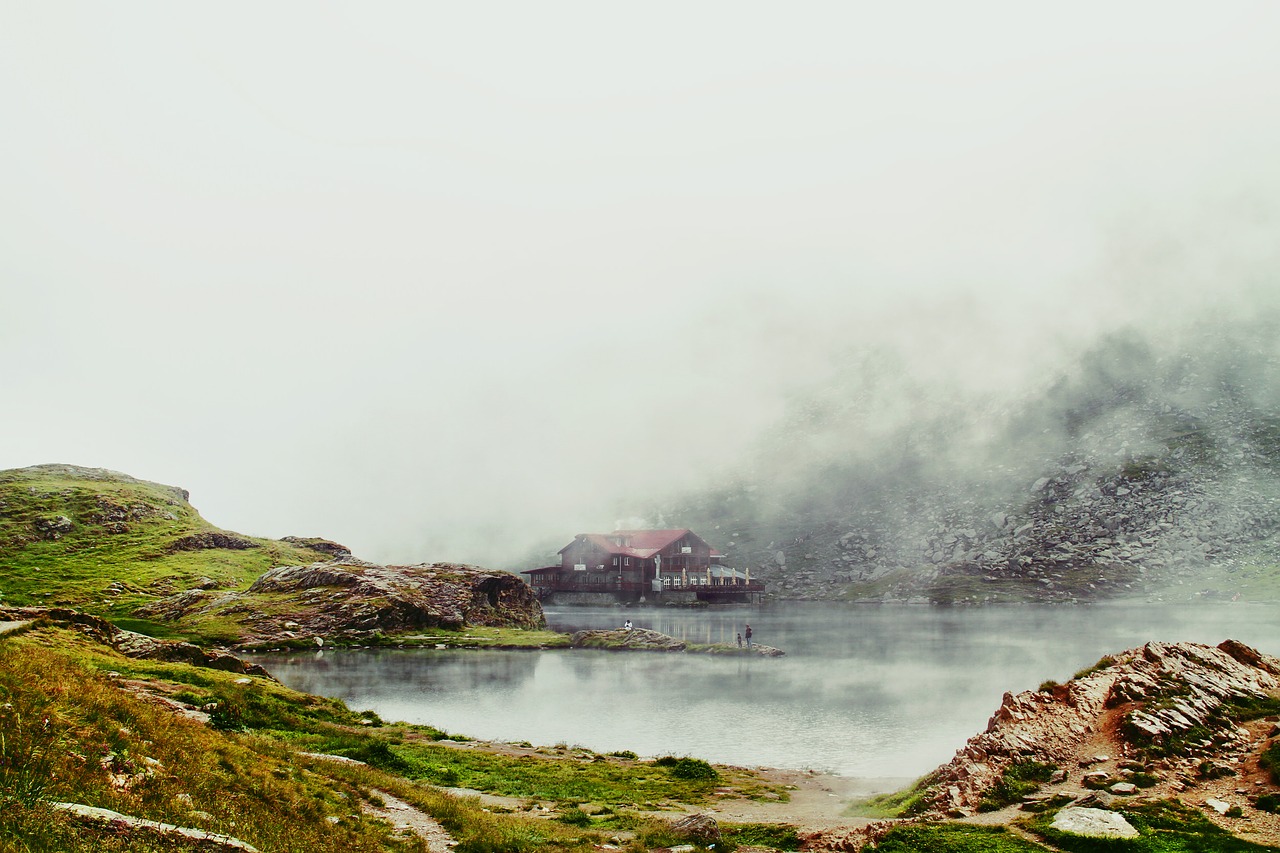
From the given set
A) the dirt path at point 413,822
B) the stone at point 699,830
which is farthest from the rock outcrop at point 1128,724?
the dirt path at point 413,822

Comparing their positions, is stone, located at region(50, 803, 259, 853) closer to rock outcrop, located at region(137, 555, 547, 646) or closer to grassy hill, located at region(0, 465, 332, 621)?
rock outcrop, located at region(137, 555, 547, 646)

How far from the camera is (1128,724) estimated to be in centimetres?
2509

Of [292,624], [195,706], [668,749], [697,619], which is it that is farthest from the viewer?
[697,619]

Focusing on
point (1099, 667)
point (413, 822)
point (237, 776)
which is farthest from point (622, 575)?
point (237, 776)

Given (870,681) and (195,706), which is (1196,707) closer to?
(195,706)

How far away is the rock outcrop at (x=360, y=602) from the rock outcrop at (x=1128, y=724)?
8670cm

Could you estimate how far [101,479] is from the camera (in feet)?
560

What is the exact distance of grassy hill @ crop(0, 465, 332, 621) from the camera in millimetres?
101438

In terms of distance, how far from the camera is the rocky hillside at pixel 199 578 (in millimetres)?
93438

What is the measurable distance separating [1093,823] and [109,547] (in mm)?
155612

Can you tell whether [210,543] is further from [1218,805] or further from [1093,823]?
[1218,805]

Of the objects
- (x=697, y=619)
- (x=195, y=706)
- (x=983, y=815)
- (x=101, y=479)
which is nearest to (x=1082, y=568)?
(x=697, y=619)

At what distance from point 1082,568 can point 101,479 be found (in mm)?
258260

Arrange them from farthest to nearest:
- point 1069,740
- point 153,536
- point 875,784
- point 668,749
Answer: point 153,536 → point 668,749 → point 875,784 → point 1069,740
